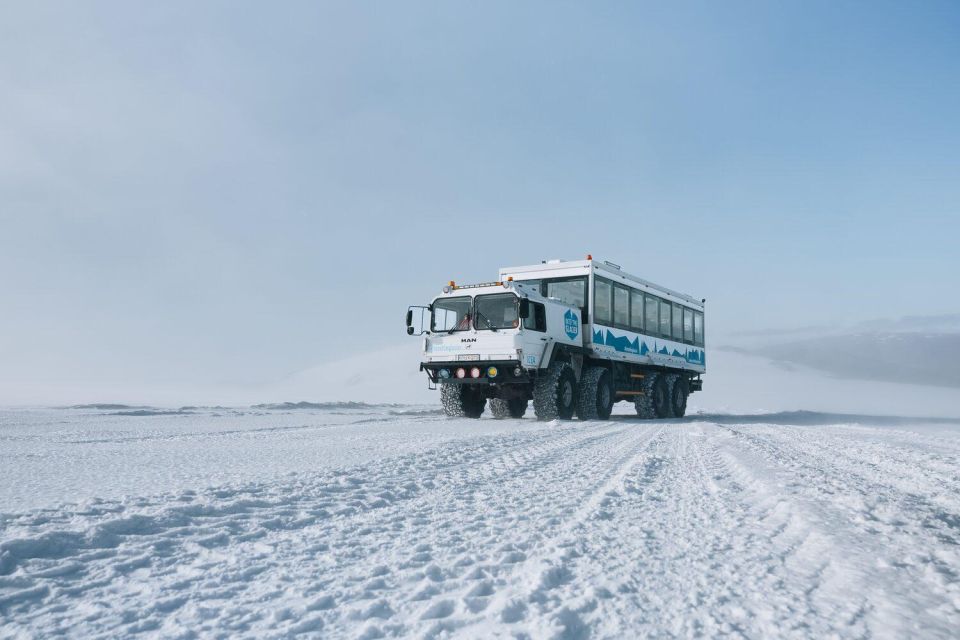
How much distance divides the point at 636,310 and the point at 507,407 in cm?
471

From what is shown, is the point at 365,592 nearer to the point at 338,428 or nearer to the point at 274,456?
the point at 274,456

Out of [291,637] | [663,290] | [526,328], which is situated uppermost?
[663,290]

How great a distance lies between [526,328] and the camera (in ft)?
42.7

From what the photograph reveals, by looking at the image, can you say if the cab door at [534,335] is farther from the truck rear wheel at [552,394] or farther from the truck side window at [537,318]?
the truck rear wheel at [552,394]

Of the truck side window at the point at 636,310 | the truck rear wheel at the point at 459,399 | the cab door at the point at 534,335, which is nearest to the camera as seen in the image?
the cab door at the point at 534,335

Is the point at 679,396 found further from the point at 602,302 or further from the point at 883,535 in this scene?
the point at 883,535

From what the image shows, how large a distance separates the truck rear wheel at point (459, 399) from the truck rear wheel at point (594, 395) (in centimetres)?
238

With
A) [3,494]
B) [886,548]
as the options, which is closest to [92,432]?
[3,494]

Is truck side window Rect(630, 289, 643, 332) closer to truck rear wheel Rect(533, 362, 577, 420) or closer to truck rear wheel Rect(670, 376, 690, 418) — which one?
truck rear wheel Rect(670, 376, 690, 418)

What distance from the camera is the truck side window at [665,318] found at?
19.4m

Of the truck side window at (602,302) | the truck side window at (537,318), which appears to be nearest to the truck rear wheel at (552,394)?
the truck side window at (537,318)

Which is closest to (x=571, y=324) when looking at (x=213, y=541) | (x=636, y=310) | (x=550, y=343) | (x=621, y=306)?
(x=550, y=343)

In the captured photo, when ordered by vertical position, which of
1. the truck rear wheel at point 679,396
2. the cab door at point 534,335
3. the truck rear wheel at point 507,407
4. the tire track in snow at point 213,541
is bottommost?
the tire track in snow at point 213,541

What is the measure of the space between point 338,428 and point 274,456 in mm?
3853
